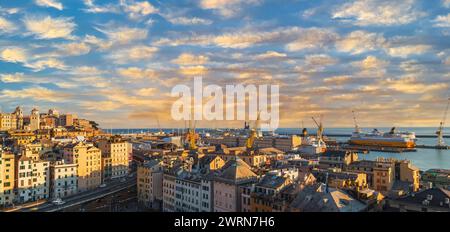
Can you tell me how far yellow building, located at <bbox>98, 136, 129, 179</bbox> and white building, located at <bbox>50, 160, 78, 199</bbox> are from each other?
15.4 ft

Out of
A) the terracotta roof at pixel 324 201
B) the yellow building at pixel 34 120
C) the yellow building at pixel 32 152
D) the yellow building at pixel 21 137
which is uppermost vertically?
the yellow building at pixel 34 120

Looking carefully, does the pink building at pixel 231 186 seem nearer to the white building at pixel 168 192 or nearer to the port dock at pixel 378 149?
the white building at pixel 168 192

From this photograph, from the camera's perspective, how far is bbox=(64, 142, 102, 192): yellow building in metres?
27.5

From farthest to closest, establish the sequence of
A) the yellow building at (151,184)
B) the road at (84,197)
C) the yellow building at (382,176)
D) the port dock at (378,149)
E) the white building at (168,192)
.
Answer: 1. the port dock at (378,149)
2. the yellow building at (382,176)
3. the yellow building at (151,184)
4. the white building at (168,192)
5. the road at (84,197)

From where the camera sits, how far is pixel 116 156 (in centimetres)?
3275

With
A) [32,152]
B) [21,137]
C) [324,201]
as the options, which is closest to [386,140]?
[21,137]

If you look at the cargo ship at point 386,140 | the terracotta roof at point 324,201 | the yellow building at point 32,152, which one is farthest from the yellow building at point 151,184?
the cargo ship at point 386,140

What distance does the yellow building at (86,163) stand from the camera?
27.5 meters

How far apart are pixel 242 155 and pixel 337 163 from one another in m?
9.30

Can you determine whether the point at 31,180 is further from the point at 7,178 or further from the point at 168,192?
the point at 168,192

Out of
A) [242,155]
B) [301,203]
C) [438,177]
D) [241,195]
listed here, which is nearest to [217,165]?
[241,195]

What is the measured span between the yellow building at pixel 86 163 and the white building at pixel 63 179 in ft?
1.95

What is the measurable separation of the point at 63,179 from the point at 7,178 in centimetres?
366

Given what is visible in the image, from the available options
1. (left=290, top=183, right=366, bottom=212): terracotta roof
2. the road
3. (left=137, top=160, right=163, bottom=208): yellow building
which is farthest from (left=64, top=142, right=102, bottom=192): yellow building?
(left=290, top=183, right=366, bottom=212): terracotta roof
